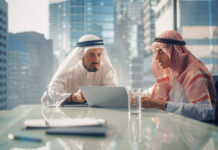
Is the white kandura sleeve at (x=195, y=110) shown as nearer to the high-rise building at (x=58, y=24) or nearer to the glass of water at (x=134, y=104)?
the glass of water at (x=134, y=104)

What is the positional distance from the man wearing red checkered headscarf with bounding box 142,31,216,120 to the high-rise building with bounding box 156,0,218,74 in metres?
2.58

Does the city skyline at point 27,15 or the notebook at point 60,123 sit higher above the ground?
the city skyline at point 27,15

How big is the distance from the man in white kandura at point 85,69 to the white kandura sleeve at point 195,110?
1.13 m

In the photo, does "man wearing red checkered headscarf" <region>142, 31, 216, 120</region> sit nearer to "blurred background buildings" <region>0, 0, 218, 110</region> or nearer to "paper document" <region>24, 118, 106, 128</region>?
"blurred background buildings" <region>0, 0, 218, 110</region>

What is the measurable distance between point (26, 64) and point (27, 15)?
4.14m

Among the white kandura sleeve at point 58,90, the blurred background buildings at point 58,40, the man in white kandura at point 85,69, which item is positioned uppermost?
the blurred background buildings at point 58,40

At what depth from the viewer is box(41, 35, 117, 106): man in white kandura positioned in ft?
8.05

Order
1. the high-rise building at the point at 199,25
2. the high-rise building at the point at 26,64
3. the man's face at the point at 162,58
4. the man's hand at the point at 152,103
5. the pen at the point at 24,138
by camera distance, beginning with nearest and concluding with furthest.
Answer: the pen at the point at 24,138, the man's hand at the point at 152,103, the man's face at the point at 162,58, the high-rise building at the point at 199,25, the high-rise building at the point at 26,64

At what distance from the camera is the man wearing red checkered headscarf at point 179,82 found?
151cm

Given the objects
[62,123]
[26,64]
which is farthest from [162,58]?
[26,64]

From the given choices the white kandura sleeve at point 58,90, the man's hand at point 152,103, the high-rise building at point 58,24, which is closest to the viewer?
the man's hand at point 152,103

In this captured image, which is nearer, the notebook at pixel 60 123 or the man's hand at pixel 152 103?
the notebook at pixel 60 123

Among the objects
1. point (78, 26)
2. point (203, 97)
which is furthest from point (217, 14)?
point (78, 26)

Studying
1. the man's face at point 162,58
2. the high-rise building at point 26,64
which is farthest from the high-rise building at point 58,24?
the man's face at point 162,58
